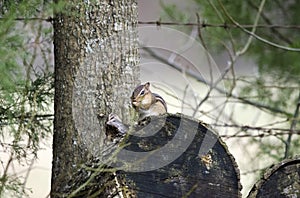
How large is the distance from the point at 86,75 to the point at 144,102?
0.17m

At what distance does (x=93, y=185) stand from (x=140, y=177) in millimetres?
102

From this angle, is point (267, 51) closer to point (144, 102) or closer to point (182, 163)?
point (144, 102)

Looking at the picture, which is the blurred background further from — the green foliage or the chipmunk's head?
the chipmunk's head

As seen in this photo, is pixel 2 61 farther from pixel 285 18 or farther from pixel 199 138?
pixel 285 18

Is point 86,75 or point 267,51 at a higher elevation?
point 267,51

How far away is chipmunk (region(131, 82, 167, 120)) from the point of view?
202 centimetres

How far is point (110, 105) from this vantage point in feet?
6.66

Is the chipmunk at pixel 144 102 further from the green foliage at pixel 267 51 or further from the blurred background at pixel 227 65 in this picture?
the green foliage at pixel 267 51

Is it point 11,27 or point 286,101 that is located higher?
point 286,101

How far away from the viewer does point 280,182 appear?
1617mm

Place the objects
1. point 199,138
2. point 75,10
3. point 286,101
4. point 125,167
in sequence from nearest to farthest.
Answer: point 125,167 → point 199,138 → point 75,10 → point 286,101

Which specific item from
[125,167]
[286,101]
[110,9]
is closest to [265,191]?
[125,167]

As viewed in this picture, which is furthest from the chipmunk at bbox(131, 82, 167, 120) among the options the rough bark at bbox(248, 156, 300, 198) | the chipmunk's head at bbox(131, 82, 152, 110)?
the rough bark at bbox(248, 156, 300, 198)

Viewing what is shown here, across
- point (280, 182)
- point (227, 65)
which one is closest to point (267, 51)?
point (227, 65)
